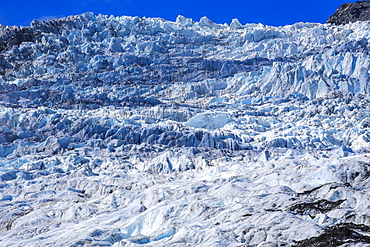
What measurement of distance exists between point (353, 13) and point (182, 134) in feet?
444

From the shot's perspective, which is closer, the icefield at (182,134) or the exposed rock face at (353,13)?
the icefield at (182,134)

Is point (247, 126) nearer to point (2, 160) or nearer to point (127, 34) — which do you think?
point (2, 160)

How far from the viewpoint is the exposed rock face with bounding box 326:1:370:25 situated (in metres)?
185

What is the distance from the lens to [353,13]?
189m

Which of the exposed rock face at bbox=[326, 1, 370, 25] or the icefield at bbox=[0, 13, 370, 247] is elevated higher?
the exposed rock face at bbox=[326, 1, 370, 25]

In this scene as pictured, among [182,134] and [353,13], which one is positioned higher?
[353,13]

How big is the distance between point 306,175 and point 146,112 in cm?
6358

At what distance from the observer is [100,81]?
13638 centimetres

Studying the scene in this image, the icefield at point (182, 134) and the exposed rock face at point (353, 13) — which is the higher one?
the exposed rock face at point (353, 13)

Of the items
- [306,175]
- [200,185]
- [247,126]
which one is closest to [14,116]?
[247,126]

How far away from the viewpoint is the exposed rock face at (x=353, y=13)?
18475 centimetres

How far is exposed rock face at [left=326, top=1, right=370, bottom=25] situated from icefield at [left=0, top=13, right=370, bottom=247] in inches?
1173

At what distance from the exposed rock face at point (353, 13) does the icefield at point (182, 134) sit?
2981 centimetres

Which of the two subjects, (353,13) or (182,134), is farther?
(353,13)
